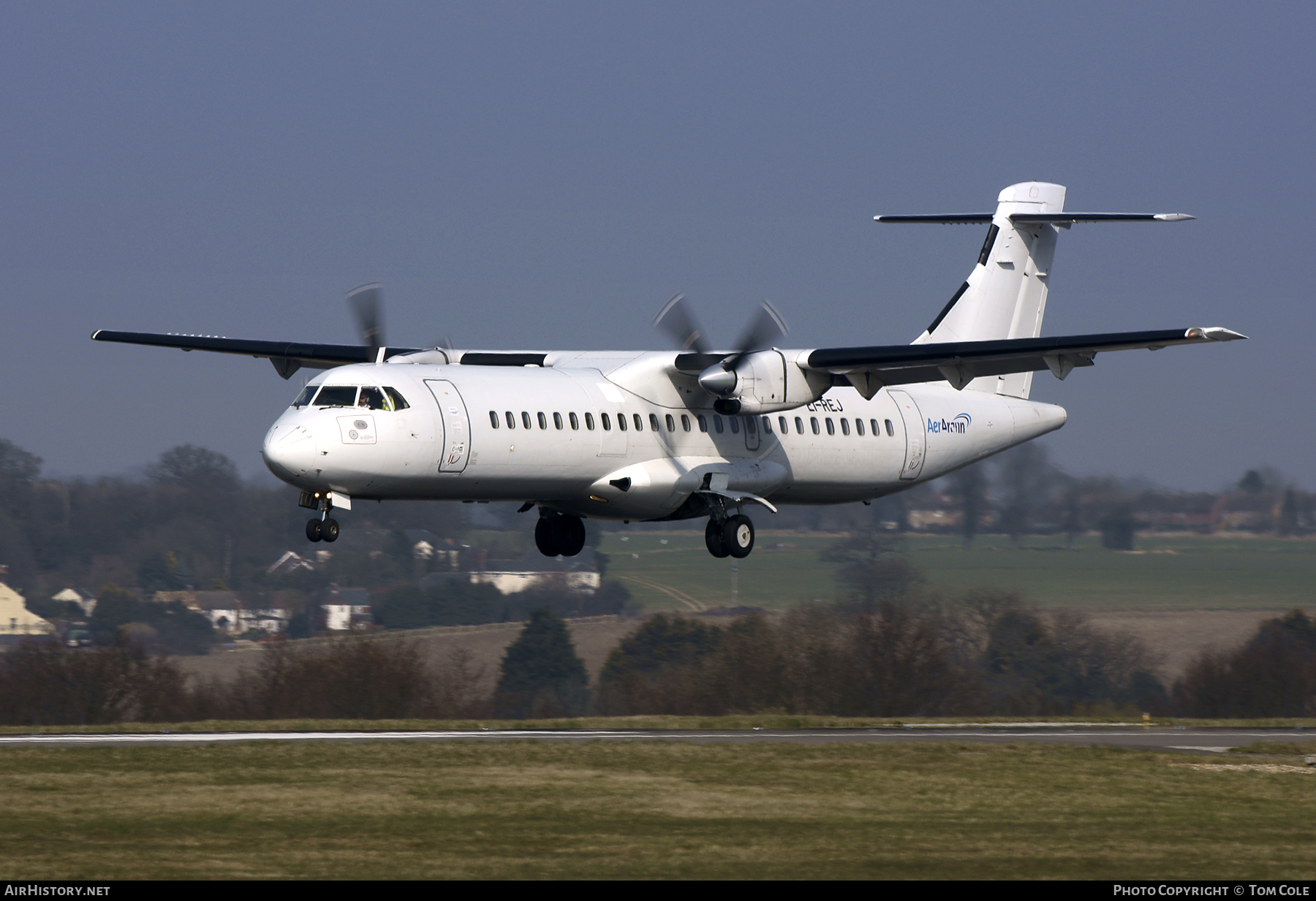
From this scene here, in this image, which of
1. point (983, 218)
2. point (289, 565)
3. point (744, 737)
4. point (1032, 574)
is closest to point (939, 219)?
point (983, 218)

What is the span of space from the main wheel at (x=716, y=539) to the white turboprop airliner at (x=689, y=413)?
35mm

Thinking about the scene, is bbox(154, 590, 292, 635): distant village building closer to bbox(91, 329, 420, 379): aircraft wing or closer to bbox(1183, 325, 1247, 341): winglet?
bbox(91, 329, 420, 379): aircraft wing

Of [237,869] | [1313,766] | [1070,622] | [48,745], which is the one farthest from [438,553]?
[237,869]

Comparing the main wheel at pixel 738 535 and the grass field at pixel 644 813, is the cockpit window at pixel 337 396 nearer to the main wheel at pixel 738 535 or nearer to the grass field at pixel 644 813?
the grass field at pixel 644 813

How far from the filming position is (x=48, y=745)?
23.5m

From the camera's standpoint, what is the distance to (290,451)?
76.9ft

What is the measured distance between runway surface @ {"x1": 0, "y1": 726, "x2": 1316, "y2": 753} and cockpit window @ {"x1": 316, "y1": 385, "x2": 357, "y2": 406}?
16.5ft

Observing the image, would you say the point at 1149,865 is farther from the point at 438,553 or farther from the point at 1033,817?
the point at 438,553

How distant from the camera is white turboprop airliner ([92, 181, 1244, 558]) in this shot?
2442 cm

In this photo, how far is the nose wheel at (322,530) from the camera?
2438 cm

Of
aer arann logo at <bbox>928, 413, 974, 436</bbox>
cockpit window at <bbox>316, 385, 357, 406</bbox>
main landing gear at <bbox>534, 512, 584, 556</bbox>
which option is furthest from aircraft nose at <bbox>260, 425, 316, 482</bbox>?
aer arann logo at <bbox>928, 413, 974, 436</bbox>

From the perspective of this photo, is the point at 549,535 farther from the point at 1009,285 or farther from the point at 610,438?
the point at 1009,285

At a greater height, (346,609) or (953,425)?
(953,425)

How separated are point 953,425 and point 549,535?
839 centimetres
